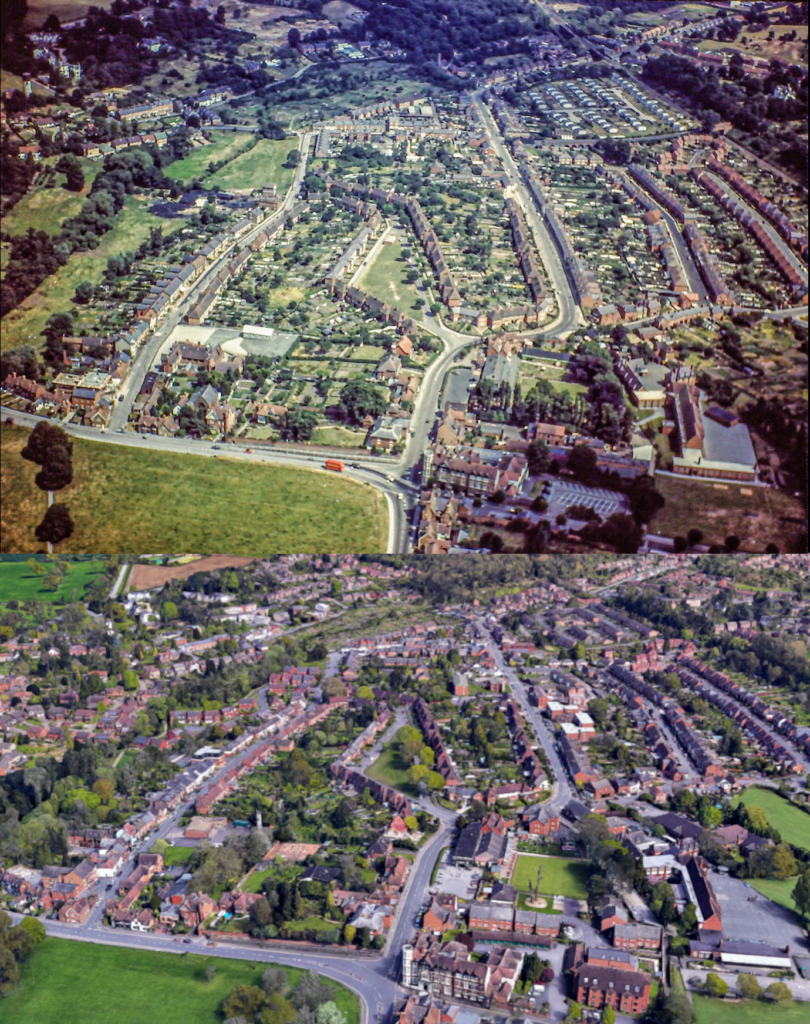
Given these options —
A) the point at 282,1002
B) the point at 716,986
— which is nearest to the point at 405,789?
the point at 282,1002

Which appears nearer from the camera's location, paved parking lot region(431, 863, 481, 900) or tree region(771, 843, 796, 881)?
paved parking lot region(431, 863, 481, 900)

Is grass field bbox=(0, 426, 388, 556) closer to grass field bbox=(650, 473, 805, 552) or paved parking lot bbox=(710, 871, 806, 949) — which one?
grass field bbox=(650, 473, 805, 552)

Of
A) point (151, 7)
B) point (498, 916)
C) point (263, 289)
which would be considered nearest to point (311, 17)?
point (151, 7)

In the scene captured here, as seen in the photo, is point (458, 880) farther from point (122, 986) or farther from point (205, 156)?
point (205, 156)

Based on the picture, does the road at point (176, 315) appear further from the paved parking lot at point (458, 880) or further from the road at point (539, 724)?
the road at point (539, 724)

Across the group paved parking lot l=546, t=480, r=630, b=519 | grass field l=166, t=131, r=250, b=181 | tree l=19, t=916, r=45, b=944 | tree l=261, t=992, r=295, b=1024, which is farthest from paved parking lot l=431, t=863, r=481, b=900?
grass field l=166, t=131, r=250, b=181

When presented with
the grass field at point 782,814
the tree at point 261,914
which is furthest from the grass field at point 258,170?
the grass field at point 782,814

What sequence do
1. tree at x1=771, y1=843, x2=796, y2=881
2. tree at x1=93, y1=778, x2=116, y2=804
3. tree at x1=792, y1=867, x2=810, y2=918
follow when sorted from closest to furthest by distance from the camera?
tree at x1=792, y1=867, x2=810, y2=918, tree at x1=771, y1=843, x2=796, y2=881, tree at x1=93, y1=778, x2=116, y2=804
